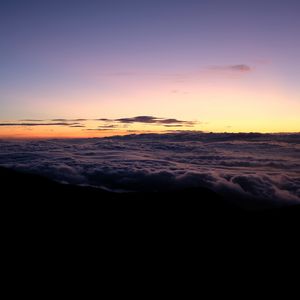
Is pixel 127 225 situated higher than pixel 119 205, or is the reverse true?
pixel 127 225

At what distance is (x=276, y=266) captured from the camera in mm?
54250

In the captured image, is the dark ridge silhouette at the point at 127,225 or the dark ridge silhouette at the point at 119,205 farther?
the dark ridge silhouette at the point at 119,205

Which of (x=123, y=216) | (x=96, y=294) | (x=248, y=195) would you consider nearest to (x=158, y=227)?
(x=123, y=216)

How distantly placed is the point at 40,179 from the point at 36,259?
7999 cm

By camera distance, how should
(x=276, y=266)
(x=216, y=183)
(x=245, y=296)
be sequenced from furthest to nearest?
1. (x=216, y=183)
2. (x=276, y=266)
3. (x=245, y=296)

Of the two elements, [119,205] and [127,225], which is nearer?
[127,225]

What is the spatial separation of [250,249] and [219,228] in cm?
1468

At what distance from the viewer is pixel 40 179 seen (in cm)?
11944

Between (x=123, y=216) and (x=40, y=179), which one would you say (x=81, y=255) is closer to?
(x=123, y=216)

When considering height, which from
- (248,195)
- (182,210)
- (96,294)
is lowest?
(248,195)

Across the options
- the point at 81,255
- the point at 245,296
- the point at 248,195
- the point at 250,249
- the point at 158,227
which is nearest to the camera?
the point at 245,296

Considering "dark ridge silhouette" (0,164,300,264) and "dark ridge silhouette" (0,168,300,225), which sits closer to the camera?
"dark ridge silhouette" (0,164,300,264)

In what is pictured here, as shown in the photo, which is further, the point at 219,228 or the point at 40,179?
the point at 40,179

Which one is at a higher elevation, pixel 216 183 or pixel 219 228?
pixel 219 228
